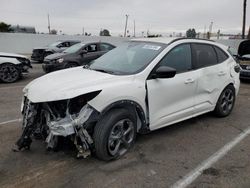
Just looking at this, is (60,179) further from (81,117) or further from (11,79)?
(11,79)

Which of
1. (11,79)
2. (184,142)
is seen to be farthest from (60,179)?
(11,79)

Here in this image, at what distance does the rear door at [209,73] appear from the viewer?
482cm

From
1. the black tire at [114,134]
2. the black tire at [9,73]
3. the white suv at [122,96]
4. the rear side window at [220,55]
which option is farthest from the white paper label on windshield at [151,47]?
the black tire at [9,73]

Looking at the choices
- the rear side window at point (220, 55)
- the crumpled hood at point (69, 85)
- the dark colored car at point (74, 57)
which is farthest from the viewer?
the dark colored car at point (74, 57)

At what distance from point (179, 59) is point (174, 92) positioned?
2.03 ft

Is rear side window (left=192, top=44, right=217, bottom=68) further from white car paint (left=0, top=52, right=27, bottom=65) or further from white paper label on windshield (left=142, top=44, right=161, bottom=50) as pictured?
white car paint (left=0, top=52, right=27, bottom=65)

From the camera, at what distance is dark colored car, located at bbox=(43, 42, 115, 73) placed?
1066 cm

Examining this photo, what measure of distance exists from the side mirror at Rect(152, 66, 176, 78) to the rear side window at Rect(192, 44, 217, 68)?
1076 mm

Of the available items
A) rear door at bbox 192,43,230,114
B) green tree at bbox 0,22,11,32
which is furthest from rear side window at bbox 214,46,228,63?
green tree at bbox 0,22,11,32

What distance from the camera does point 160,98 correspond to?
13.3 feet

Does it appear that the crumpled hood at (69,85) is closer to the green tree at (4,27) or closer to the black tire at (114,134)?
the black tire at (114,134)

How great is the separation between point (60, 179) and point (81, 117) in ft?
2.58

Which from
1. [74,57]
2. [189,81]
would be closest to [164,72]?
[189,81]

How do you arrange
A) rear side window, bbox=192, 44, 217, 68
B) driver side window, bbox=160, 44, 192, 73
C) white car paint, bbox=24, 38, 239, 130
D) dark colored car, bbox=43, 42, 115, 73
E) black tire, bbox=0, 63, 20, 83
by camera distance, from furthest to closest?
dark colored car, bbox=43, 42, 115, 73 → black tire, bbox=0, 63, 20, 83 → rear side window, bbox=192, 44, 217, 68 → driver side window, bbox=160, 44, 192, 73 → white car paint, bbox=24, 38, 239, 130
